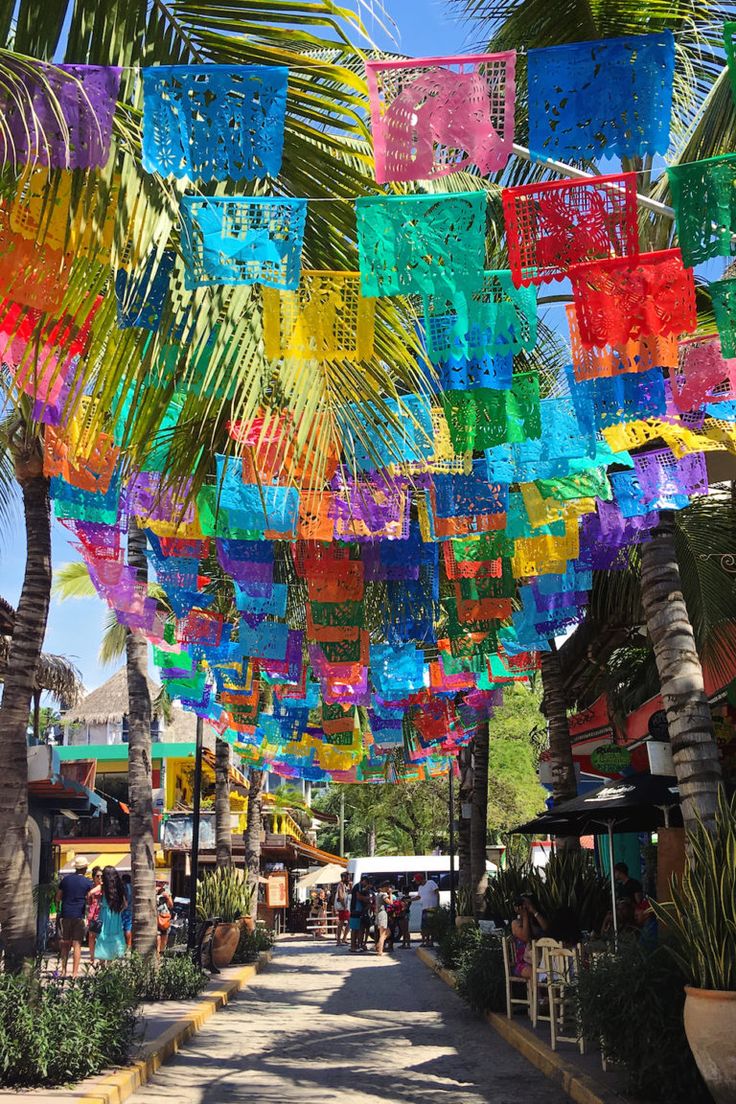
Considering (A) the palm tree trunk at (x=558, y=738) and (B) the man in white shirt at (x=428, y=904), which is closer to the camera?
(A) the palm tree trunk at (x=558, y=738)

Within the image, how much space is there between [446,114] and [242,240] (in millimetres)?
1163

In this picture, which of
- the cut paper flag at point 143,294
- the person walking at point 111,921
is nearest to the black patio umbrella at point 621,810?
the cut paper flag at point 143,294

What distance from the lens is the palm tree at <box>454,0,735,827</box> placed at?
6.89 metres

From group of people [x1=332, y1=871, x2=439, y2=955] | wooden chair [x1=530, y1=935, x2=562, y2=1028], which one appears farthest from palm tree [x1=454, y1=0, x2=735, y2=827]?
group of people [x1=332, y1=871, x2=439, y2=955]

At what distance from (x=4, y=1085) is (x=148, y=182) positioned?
6.91 metres

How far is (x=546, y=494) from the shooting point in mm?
10750

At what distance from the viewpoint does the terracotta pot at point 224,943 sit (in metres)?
21.5

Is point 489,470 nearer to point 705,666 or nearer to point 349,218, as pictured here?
point 349,218

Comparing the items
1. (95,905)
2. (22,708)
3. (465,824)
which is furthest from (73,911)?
(465,824)

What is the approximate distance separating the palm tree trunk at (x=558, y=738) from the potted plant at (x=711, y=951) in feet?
26.5

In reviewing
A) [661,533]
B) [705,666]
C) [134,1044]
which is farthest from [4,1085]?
[705,666]

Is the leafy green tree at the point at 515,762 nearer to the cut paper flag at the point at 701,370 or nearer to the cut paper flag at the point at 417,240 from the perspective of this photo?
the cut paper flag at the point at 701,370

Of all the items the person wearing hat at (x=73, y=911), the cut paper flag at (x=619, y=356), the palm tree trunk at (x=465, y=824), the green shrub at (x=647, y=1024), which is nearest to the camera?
the cut paper flag at (x=619, y=356)

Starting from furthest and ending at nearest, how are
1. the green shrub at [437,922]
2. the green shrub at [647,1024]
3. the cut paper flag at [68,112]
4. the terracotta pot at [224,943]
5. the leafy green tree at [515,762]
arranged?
1. the leafy green tree at [515,762]
2. the green shrub at [437,922]
3. the terracotta pot at [224,943]
4. the green shrub at [647,1024]
5. the cut paper flag at [68,112]
